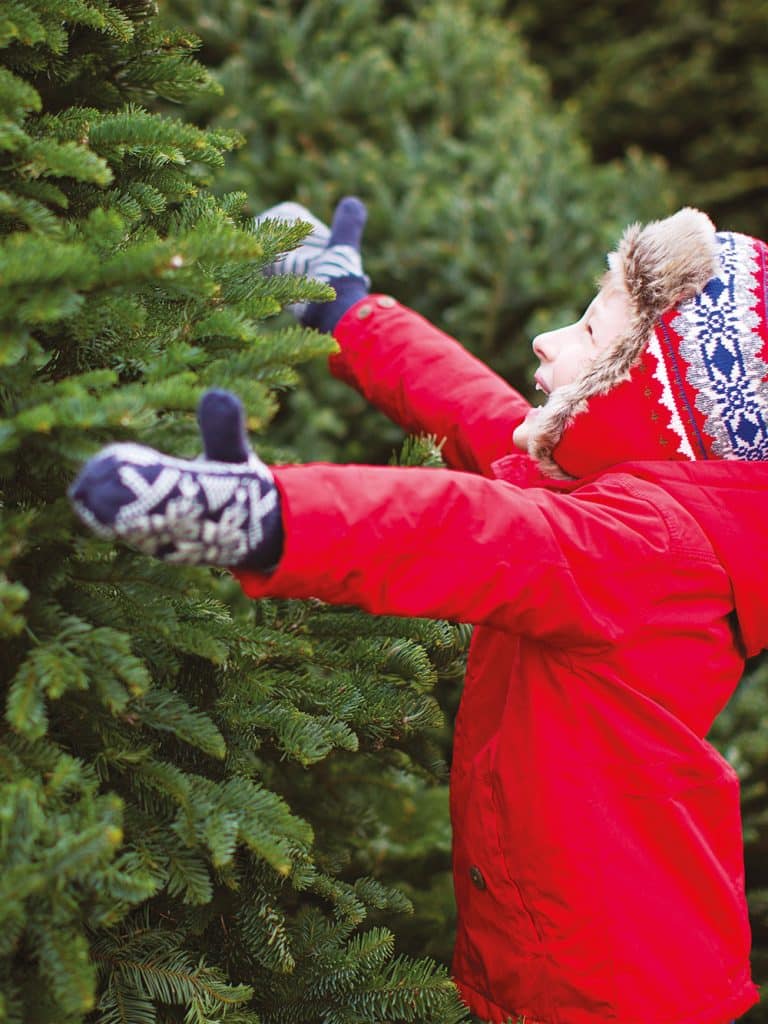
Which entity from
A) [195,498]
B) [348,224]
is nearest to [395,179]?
[348,224]

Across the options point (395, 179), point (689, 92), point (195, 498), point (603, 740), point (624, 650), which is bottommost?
point (603, 740)

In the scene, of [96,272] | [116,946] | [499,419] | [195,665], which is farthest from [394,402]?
[116,946]

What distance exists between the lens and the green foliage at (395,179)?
3178 millimetres

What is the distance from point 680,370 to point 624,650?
0.48 m

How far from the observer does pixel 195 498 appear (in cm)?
113

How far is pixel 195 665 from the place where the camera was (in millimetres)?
1510

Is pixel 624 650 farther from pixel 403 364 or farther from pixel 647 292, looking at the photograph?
pixel 403 364

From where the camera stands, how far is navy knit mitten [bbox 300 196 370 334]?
227 cm

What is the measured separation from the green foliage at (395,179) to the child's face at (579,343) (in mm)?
1256

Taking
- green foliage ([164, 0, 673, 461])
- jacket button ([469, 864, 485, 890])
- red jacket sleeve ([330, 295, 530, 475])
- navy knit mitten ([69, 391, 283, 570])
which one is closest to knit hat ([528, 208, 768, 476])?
red jacket sleeve ([330, 295, 530, 475])

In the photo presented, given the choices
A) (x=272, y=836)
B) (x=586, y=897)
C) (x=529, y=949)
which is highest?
(x=272, y=836)

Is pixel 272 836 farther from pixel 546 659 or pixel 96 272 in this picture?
pixel 96 272

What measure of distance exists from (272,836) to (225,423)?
58cm

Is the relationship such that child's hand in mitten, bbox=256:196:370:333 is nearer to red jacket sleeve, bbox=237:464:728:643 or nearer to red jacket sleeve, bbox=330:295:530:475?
red jacket sleeve, bbox=330:295:530:475
